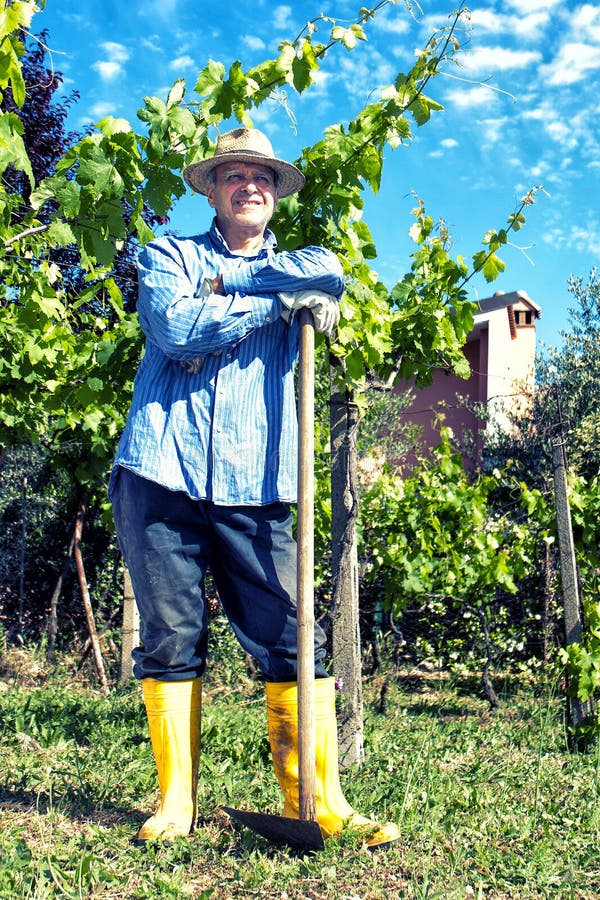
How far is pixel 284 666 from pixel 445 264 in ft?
7.65

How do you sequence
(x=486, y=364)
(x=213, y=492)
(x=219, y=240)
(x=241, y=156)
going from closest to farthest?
(x=213, y=492), (x=241, y=156), (x=219, y=240), (x=486, y=364)

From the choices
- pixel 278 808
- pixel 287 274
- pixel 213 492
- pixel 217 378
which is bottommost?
pixel 278 808

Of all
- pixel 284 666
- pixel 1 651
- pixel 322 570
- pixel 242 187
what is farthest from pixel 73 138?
pixel 284 666

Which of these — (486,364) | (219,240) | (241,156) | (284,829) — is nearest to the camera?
(284,829)

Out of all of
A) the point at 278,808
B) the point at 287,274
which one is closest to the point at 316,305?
the point at 287,274

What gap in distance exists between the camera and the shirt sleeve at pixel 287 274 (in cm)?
263

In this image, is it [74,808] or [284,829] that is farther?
[74,808]

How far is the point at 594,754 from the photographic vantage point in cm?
412

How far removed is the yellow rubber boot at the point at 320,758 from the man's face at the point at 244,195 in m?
1.46

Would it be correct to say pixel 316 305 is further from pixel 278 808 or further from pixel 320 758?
pixel 278 808

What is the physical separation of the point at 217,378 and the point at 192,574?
608mm

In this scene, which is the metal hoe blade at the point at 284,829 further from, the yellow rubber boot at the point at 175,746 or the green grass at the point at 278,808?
the yellow rubber boot at the point at 175,746

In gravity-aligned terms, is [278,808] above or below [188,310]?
below

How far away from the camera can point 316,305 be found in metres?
2.71
